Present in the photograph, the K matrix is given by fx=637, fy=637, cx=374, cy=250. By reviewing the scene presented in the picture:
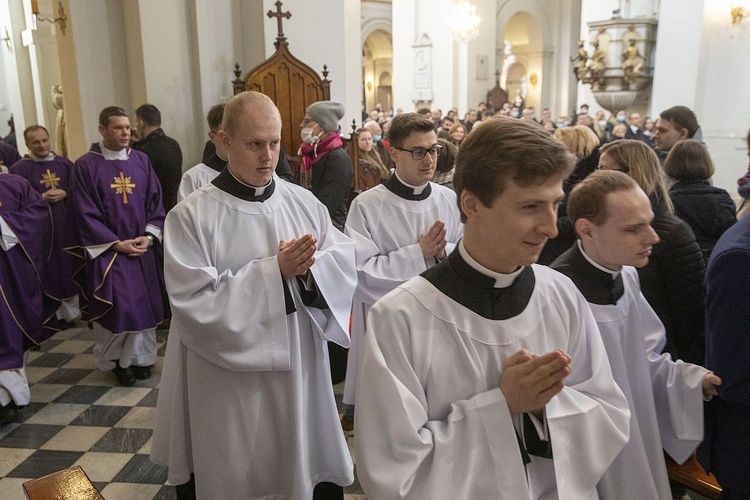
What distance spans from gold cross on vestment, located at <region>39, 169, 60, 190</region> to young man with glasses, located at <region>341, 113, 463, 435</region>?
3915 millimetres

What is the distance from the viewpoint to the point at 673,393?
2.52 m

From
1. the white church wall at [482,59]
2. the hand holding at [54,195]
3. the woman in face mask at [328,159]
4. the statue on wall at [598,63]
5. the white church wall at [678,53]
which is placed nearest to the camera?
the woman in face mask at [328,159]

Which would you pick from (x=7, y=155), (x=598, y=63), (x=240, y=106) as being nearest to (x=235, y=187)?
(x=240, y=106)

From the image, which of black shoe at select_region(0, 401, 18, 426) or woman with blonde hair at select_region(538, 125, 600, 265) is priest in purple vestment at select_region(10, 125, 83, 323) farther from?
woman with blonde hair at select_region(538, 125, 600, 265)

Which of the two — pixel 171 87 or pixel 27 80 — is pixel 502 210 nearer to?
pixel 171 87

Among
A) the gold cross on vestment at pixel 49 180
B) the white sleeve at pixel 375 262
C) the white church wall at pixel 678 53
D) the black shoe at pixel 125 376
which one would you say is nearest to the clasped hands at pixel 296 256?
the white sleeve at pixel 375 262

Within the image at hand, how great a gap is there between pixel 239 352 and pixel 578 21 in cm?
2520

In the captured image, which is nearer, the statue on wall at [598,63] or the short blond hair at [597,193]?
the short blond hair at [597,193]

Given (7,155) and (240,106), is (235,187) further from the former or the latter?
(7,155)

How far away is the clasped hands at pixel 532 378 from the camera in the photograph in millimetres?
1542

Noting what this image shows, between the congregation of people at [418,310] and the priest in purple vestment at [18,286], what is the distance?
16 millimetres

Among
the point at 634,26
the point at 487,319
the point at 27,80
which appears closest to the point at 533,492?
the point at 487,319

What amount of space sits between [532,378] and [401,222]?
87.3 inches

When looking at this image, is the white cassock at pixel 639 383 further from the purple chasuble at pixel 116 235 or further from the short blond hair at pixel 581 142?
the purple chasuble at pixel 116 235
